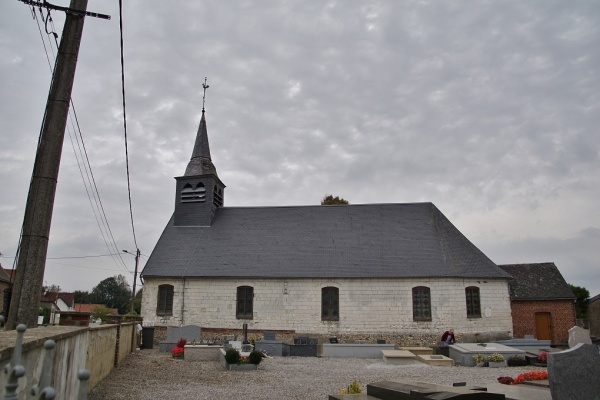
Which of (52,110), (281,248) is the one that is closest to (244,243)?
(281,248)

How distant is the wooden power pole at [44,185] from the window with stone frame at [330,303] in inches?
670

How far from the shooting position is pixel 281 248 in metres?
25.3

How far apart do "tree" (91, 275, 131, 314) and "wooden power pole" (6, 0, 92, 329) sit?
83.6 m

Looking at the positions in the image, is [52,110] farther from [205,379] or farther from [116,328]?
[116,328]

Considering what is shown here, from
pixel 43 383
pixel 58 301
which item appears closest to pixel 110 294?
pixel 58 301

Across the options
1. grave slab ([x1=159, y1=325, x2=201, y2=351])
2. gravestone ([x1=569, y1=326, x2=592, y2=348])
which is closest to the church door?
grave slab ([x1=159, y1=325, x2=201, y2=351])

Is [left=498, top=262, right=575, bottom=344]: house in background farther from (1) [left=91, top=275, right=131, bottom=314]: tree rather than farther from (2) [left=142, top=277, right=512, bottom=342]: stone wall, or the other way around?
(1) [left=91, top=275, right=131, bottom=314]: tree

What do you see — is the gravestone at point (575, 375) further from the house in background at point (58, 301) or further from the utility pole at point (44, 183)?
the house in background at point (58, 301)

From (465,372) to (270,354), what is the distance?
7855mm

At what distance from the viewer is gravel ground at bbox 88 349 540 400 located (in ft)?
32.6

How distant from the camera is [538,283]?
27.1m

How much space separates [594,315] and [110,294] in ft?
250

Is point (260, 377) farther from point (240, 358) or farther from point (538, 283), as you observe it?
point (538, 283)

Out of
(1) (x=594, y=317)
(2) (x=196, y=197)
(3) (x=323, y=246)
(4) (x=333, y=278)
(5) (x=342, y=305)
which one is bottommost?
(1) (x=594, y=317)
